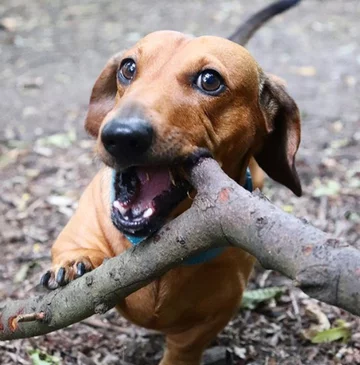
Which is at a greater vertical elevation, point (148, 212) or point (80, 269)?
point (148, 212)

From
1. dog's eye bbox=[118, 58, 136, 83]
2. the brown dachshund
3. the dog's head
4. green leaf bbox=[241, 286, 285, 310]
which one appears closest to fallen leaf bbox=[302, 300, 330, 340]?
green leaf bbox=[241, 286, 285, 310]

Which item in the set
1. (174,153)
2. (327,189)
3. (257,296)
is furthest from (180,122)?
(327,189)

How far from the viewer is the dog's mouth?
7.80ft

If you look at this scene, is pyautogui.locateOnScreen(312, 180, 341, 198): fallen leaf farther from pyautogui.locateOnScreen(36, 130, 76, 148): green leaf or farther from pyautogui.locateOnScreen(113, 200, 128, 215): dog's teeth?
pyautogui.locateOnScreen(113, 200, 128, 215): dog's teeth

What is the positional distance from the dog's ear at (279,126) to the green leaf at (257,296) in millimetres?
966

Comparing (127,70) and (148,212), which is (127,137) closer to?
(148,212)

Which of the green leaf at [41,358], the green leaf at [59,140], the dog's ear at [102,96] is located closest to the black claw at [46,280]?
the green leaf at [41,358]

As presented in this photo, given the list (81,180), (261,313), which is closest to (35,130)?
(81,180)

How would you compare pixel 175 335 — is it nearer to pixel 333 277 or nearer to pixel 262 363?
pixel 262 363

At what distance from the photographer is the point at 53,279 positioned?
8.58 feet

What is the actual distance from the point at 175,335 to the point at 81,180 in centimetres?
242

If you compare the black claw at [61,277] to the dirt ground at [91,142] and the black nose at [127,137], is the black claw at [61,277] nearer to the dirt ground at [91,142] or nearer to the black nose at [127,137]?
the black nose at [127,137]

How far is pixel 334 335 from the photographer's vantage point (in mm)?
3566

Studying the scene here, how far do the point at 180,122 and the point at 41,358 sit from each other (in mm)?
1514
